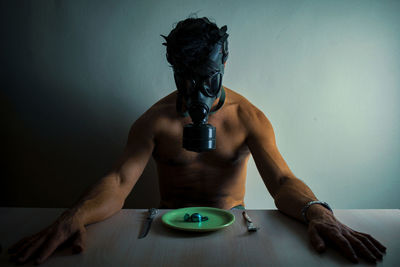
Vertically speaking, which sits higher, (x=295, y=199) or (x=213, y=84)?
(x=213, y=84)

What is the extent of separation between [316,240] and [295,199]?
26cm

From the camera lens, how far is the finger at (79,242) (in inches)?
32.5

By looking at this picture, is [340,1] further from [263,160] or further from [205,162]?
[205,162]

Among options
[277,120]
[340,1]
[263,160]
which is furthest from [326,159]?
[340,1]

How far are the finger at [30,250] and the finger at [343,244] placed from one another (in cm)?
76

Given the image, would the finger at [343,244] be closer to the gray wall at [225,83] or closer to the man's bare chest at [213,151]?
the man's bare chest at [213,151]

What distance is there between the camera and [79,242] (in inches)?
Result: 33.4

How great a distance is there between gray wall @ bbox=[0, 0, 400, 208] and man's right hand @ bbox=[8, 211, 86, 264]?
115cm

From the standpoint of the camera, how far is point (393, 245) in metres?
0.89

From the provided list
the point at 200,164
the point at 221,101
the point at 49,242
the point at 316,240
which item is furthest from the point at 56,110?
the point at 316,240

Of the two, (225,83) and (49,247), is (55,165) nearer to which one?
(225,83)

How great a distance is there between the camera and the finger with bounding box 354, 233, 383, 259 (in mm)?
817

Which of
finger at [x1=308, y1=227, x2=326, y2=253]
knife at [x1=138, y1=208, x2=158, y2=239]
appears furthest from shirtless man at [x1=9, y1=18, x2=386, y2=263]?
knife at [x1=138, y1=208, x2=158, y2=239]

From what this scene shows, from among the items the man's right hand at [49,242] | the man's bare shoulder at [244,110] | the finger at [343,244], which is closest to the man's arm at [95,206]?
the man's right hand at [49,242]
